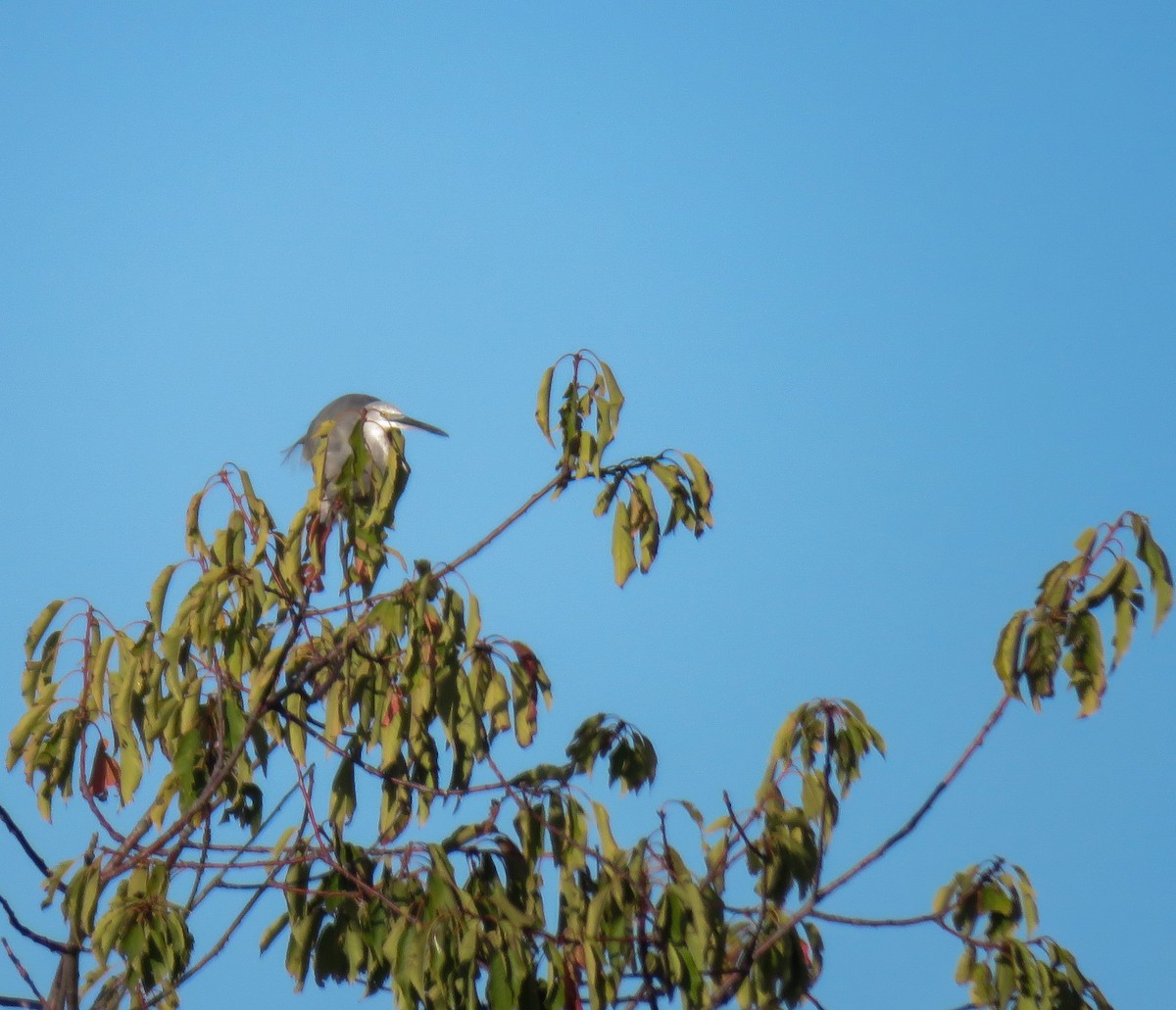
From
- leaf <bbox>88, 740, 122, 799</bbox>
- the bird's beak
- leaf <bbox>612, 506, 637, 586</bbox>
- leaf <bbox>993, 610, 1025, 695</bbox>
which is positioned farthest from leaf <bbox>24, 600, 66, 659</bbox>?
the bird's beak

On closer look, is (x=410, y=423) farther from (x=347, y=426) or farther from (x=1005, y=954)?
(x=1005, y=954)

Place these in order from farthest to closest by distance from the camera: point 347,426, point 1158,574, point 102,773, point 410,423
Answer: point 410,423
point 347,426
point 102,773
point 1158,574

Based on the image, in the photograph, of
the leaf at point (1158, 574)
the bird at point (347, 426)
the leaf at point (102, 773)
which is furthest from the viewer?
the bird at point (347, 426)

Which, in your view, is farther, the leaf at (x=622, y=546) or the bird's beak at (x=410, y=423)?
the bird's beak at (x=410, y=423)

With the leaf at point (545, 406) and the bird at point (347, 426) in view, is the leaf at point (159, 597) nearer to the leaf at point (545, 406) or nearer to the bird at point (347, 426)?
the leaf at point (545, 406)

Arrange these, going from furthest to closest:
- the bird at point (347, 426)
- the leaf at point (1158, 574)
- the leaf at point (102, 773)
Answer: the bird at point (347, 426) → the leaf at point (102, 773) → the leaf at point (1158, 574)

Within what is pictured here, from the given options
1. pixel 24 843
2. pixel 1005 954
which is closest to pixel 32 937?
pixel 24 843

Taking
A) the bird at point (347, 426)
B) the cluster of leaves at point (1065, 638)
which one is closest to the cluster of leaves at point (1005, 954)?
the cluster of leaves at point (1065, 638)

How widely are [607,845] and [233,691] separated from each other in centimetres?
97

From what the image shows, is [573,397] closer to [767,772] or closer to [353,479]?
[353,479]

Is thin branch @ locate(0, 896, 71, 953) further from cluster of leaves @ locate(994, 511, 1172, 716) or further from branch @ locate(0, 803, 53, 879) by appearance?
cluster of leaves @ locate(994, 511, 1172, 716)

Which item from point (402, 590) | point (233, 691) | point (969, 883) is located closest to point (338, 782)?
point (233, 691)

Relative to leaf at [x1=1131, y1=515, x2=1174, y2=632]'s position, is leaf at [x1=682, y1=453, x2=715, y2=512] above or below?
above

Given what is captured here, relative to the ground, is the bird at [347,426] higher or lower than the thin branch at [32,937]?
higher
